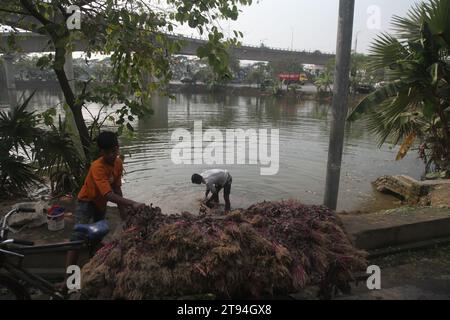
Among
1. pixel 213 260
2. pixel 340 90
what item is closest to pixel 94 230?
pixel 213 260

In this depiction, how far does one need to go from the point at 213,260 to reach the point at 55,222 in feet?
8.02

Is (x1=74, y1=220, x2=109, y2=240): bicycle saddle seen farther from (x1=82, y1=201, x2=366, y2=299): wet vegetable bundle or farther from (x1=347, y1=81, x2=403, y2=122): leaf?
(x1=347, y1=81, x2=403, y2=122): leaf

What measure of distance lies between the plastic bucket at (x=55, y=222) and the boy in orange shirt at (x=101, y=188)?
2.35 feet

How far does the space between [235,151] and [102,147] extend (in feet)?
40.5

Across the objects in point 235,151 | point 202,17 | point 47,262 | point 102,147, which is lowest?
point 235,151

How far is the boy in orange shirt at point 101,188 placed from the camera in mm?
3546

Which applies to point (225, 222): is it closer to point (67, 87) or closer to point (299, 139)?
point (67, 87)

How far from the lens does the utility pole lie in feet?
14.7

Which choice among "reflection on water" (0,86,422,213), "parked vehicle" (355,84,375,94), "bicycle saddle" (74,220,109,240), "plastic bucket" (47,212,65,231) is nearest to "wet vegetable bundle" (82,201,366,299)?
"bicycle saddle" (74,220,109,240)
